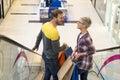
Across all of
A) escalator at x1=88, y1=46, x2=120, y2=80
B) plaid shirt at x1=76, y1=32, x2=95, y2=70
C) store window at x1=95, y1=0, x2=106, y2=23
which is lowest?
store window at x1=95, y1=0, x2=106, y2=23

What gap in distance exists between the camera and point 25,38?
1154 centimetres

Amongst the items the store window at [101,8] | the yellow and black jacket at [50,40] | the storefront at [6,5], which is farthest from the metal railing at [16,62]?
the storefront at [6,5]

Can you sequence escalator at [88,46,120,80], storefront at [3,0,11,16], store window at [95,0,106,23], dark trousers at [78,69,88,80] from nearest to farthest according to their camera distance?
dark trousers at [78,69,88,80] → escalator at [88,46,120,80] → store window at [95,0,106,23] → storefront at [3,0,11,16]

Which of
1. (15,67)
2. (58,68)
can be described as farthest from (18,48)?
(58,68)

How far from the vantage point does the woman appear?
5.34 m

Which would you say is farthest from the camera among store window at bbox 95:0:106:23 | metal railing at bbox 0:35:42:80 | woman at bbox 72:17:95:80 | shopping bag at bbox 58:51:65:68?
store window at bbox 95:0:106:23

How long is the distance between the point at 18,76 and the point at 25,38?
5916mm

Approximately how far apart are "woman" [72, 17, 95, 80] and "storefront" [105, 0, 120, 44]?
5.39 m

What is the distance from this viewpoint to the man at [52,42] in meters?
5.66

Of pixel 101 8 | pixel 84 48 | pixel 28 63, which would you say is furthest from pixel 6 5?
pixel 84 48

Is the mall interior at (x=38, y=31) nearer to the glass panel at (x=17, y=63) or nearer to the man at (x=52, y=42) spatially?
the glass panel at (x=17, y=63)

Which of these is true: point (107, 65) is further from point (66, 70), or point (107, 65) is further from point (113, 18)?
point (113, 18)

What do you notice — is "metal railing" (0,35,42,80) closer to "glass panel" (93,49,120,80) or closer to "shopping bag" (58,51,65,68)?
"shopping bag" (58,51,65,68)

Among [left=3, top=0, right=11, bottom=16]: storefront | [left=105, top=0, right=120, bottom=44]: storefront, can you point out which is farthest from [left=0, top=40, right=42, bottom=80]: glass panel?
[left=3, top=0, right=11, bottom=16]: storefront
